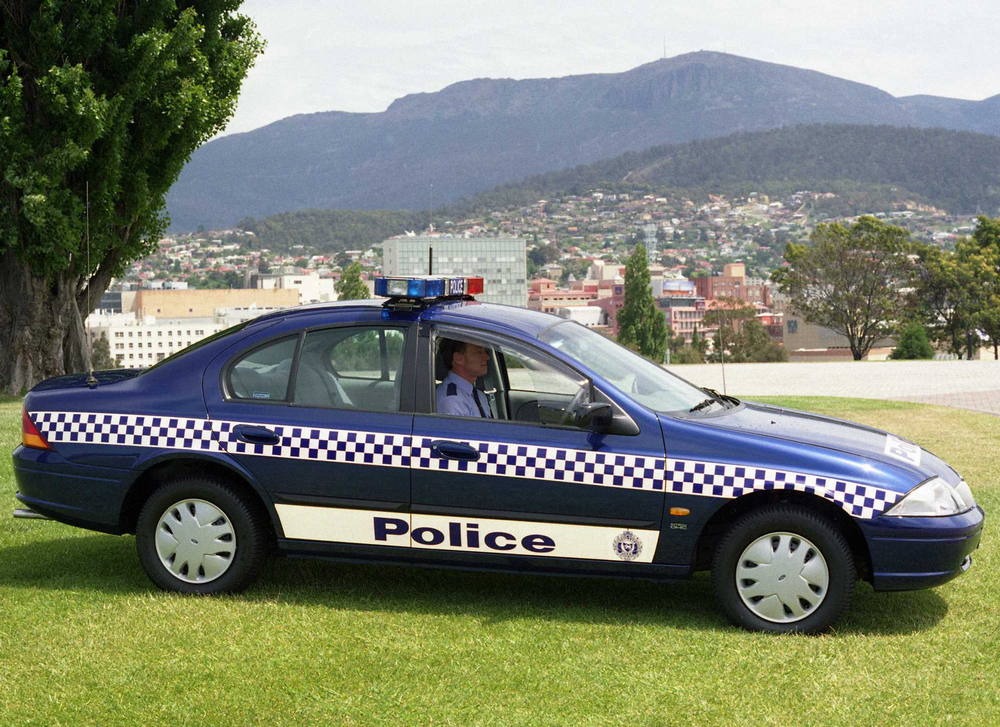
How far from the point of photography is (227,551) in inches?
202

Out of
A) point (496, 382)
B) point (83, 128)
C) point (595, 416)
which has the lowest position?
point (595, 416)

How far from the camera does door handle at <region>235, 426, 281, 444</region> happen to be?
5.03 metres

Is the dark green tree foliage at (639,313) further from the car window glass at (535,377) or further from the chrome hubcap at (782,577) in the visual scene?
the chrome hubcap at (782,577)

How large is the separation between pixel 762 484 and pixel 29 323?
17985 mm

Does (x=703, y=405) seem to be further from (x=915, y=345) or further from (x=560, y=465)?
(x=915, y=345)

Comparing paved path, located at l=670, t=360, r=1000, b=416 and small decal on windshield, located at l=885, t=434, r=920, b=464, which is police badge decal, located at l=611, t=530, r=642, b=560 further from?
paved path, located at l=670, t=360, r=1000, b=416

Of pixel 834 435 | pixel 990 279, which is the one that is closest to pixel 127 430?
pixel 834 435

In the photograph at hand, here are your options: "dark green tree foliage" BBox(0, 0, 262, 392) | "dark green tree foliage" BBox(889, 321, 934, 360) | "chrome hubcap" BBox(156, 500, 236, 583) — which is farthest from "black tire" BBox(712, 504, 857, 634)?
"dark green tree foliage" BBox(889, 321, 934, 360)

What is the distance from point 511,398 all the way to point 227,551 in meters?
1.66

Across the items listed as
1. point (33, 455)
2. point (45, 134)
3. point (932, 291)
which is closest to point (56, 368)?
point (45, 134)

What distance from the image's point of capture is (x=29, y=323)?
1961 centimetres

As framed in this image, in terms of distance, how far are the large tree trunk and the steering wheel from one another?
652 inches

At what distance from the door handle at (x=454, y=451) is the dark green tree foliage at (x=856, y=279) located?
42.4 meters

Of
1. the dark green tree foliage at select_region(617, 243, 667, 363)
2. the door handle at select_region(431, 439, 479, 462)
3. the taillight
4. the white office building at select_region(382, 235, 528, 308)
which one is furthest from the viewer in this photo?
the white office building at select_region(382, 235, 528, 308)
